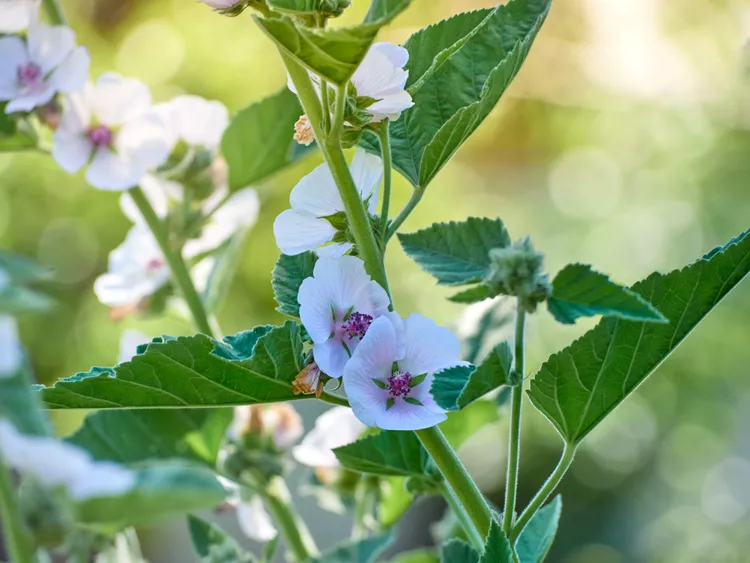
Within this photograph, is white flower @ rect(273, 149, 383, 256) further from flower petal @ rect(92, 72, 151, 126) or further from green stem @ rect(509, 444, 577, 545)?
flower petal @ rect(92, 72, 151, 126)

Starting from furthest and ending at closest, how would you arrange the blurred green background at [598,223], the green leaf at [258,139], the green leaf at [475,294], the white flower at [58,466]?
the blurred green background at [598,223], the green leaf at [258,139], the green leaf at [475,294], the white flower at [58,466]

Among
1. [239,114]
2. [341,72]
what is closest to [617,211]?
[239,114]

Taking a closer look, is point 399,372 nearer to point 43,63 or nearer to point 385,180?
point 385,180

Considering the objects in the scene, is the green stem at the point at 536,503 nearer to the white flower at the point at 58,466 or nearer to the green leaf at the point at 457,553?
the green leaf at the point at 457,553

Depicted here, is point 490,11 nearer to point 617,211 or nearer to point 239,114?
point 239,114

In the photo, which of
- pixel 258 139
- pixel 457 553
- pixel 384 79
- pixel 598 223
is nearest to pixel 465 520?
pixel 457 553

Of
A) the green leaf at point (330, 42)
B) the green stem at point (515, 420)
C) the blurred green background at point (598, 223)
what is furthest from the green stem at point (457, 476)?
the blurred green background at point (598, 223)
